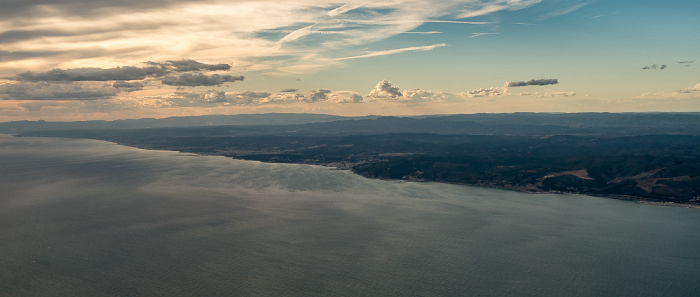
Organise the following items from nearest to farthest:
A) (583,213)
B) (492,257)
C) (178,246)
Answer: (492,257) → (178,246) → (583,213)

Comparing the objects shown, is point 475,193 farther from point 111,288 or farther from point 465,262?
point 111,288

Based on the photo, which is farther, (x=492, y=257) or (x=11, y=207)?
(x=11, y=207)

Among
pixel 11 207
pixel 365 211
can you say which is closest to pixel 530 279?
pixel 365 211

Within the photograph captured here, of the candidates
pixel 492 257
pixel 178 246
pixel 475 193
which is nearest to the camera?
pixel 492 257

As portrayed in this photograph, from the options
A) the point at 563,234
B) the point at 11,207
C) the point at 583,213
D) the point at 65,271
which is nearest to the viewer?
the point at 65,271

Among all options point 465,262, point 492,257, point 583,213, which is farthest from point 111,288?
point 583,213

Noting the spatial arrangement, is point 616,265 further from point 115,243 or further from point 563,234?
point 115,243
